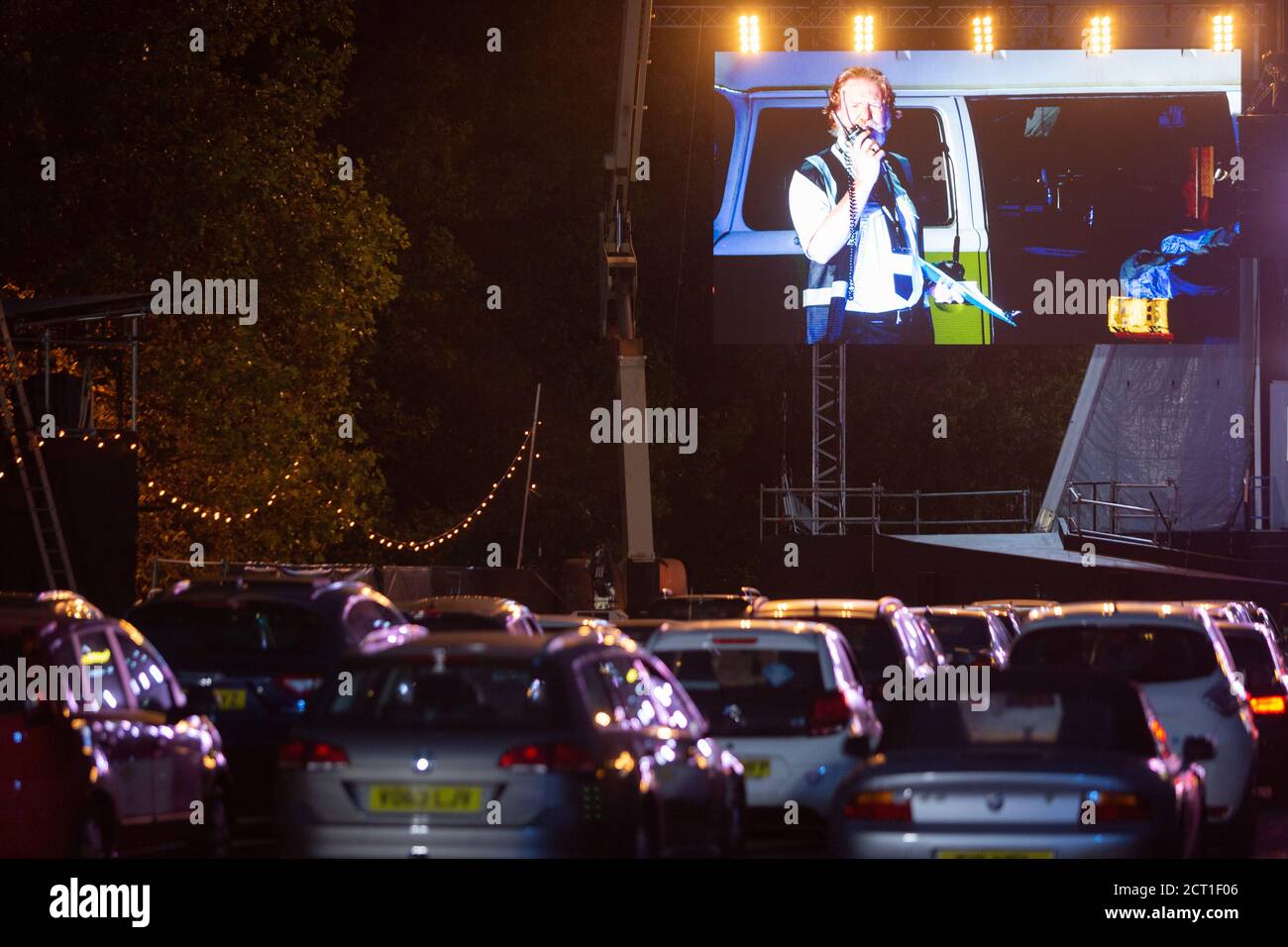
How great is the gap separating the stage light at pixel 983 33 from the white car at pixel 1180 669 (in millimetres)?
21321

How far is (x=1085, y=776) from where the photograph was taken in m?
9.87

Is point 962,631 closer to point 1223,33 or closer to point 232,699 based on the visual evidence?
point 232,699

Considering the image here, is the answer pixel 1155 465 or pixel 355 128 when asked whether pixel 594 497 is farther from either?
pixel 1155 465

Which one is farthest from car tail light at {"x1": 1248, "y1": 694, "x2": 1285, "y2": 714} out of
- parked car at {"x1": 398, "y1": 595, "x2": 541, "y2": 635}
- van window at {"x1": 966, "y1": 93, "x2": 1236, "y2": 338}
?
van window at {"x1": 966, "y1": 93, "x2": 1236, "y2": 338}

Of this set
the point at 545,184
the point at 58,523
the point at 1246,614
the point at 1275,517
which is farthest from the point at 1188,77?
the point at 545,184

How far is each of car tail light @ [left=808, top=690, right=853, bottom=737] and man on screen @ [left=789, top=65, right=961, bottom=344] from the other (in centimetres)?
2049

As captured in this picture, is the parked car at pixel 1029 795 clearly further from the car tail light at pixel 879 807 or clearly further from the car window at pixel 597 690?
→ the car window at pixel 597 690

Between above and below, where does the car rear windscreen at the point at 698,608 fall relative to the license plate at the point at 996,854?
below

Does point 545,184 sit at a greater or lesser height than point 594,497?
greater

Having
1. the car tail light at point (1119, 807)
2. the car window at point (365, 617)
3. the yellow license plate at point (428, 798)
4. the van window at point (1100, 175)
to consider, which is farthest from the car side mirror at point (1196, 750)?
the van window at point (1100, 175)

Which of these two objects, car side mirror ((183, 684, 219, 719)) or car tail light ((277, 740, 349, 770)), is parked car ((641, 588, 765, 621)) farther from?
car tail light ((277, 740, 349, 770))

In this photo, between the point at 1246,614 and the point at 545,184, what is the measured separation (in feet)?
121

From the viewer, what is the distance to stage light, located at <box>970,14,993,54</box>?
34.7 meters

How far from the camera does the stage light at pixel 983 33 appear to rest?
114 ft
